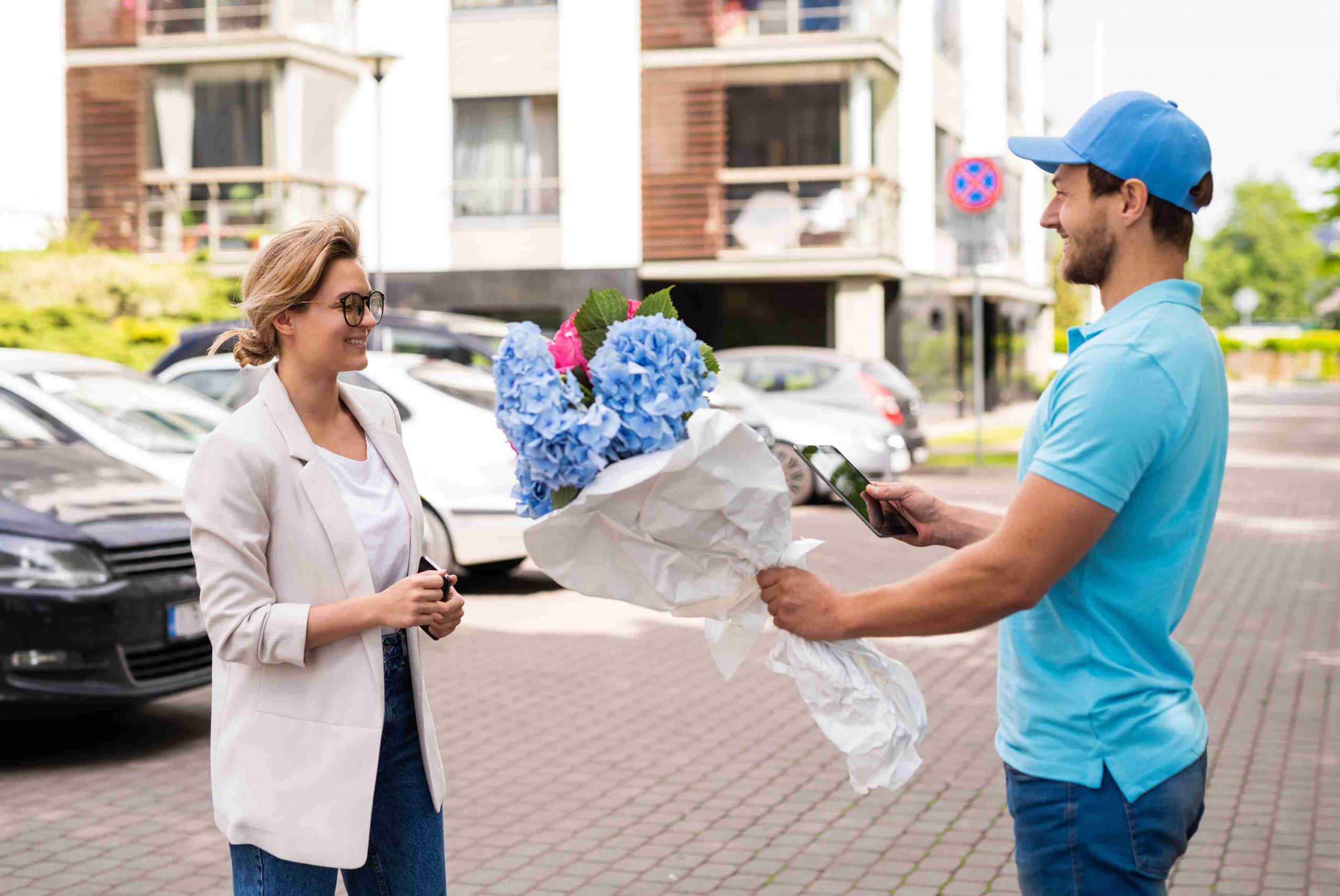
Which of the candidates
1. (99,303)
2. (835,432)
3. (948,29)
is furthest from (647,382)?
(948,29)

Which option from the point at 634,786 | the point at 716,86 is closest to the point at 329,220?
the point at 634,786

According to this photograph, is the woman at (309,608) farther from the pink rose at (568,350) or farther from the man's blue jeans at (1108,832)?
the man's blue jeans at (1108,832)

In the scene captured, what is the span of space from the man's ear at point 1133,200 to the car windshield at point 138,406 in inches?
266

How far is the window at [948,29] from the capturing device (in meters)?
32.6

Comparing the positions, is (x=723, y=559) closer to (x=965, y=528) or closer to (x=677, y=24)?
(x=965, y=528)

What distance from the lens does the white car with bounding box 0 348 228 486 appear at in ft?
Answer: 27.2

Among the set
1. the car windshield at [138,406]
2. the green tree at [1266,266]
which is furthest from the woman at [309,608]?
the green tree at [1266,266]

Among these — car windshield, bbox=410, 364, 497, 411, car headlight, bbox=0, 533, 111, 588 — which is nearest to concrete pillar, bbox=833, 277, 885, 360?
car windshield, bbox=410, 364, 497, 411

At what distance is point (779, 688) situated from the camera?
8.13 metres

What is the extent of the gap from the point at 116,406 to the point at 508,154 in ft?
65.8

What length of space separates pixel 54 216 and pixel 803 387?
53.1ft

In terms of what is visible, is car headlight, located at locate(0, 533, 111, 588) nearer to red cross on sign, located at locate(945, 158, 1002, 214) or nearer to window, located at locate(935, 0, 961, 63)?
red cross on sign, located at locate(945, 158, 1002, 214)

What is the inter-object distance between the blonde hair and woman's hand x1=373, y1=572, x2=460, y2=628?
57 centimetres

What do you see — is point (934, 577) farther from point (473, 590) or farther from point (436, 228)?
point (436, 228)
